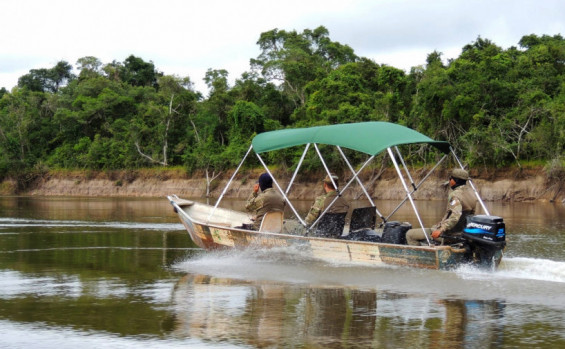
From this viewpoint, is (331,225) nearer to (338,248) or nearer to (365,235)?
(365,235)

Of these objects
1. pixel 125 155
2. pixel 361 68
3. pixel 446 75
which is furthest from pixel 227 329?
pixel 125 155

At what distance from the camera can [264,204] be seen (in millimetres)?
14133

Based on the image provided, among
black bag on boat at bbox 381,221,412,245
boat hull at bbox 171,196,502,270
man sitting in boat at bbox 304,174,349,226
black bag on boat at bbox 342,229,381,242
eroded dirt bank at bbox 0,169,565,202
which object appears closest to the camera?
boat hull at bbox 171,196,502,270

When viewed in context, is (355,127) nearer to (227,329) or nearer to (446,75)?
(227,329)

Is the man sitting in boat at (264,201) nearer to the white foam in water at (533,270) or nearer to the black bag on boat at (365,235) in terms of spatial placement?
the black bag on boat at (365,235)

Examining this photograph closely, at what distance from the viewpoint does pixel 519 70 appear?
42938mm

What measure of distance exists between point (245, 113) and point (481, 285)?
43.4 meters

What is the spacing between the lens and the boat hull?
11.1m

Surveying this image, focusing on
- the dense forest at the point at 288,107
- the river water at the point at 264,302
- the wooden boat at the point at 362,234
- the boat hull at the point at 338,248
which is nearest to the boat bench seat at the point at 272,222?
the wooden boat at the point at 362,234

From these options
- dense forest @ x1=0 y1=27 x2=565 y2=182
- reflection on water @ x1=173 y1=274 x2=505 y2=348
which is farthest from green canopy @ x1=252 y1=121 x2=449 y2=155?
dense forest @ x1=0 y1=27 x2=565 y2=182

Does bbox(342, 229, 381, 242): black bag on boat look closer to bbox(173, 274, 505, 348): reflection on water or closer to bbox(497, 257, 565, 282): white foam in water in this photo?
bbox(497, 257, 565, 282): white foam in water

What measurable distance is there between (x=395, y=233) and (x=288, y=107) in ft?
148

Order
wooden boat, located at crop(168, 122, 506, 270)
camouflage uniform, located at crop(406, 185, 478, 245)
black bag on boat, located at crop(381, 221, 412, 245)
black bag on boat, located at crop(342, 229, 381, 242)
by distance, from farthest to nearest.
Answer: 1. black bag on boat, located at crop(342, 229, 381, 242)
2. black bag on boat, located at crop(381, 221, 412, 245)
3. camouflage uniform, located at crop(406, 185, 478, 245)
4. wooden boat, located at crop(168, 122, 506, 270)

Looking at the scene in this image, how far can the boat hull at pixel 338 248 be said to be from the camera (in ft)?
36.5
